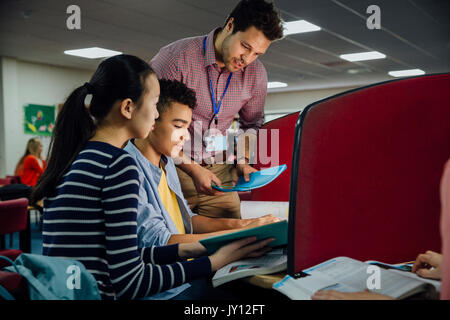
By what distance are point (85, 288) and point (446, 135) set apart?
94 cm

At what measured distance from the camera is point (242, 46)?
1751mm

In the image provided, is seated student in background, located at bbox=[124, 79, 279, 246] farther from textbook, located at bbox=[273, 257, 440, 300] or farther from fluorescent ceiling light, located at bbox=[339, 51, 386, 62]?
fluorescent ceiling light, located at bbox=[339, 51, 386, 62]

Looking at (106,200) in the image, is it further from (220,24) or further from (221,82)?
(220,24)

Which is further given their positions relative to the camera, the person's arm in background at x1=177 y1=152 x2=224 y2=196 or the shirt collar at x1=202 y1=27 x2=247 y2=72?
the shirt collar at x1=202 y1=27 x2=247 y2=72

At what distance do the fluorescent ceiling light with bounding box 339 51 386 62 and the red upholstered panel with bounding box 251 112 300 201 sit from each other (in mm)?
5851

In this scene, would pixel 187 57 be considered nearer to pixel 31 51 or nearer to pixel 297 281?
pixel 297 281

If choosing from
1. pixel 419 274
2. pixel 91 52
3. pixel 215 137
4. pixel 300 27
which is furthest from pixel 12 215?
pixel 91 52

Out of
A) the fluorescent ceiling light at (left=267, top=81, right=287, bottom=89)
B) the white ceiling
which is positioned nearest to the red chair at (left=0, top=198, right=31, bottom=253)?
the white ceiling

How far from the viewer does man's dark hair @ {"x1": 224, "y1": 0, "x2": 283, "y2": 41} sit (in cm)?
171

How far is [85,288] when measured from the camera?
841 millimetres

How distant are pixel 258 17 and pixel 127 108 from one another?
83 cm

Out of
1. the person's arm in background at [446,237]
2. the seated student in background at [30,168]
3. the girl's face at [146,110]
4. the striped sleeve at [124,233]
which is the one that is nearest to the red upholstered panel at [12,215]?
the girl's face at [146,110]
